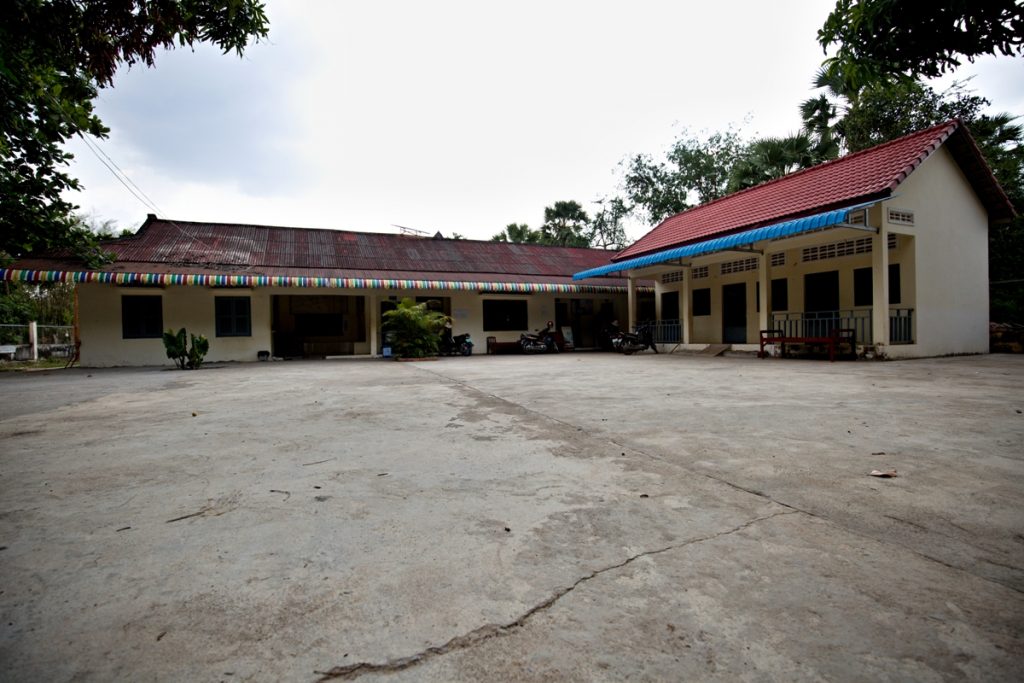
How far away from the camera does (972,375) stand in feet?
22.6

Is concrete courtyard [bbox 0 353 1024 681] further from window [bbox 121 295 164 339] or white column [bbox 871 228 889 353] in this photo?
window [bbox 121 295 164 339]

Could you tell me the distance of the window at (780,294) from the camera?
13.3m

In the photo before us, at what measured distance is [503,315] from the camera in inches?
690

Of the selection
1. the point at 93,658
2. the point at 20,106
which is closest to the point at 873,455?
the point at 93,658

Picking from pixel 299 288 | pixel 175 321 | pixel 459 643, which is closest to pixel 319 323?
pixel 299 288

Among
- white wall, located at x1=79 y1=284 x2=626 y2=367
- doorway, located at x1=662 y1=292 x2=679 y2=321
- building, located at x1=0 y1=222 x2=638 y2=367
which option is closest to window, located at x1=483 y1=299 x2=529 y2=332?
building, located at x1=0 y1=222 x2=638 y2=367

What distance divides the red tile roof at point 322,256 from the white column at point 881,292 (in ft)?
29.9

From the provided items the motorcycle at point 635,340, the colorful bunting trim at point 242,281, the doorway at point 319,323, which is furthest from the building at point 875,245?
the doorway at point 319,323

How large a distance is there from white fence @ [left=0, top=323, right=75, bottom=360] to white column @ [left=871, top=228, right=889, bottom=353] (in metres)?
20.4

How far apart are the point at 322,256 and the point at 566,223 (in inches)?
774

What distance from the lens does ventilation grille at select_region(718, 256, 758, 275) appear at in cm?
1401

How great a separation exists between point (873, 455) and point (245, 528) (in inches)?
136

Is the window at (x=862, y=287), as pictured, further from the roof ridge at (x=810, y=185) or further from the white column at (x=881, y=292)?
the roof ridge at (x=810, y=185)

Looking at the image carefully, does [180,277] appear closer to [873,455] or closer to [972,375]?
[873,455]
